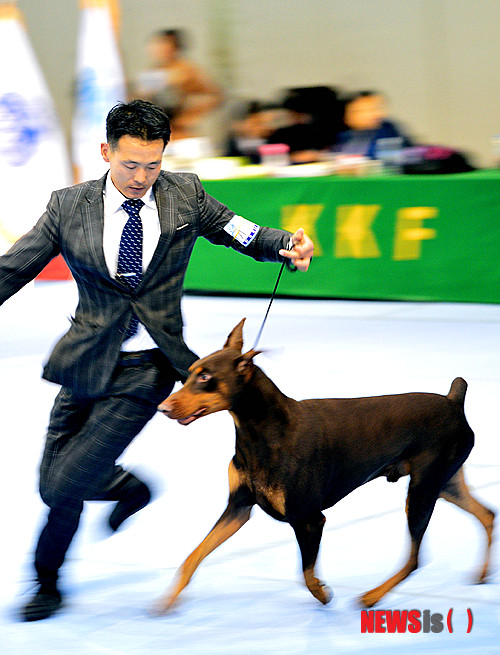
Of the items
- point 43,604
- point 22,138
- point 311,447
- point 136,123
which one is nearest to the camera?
point 136,123

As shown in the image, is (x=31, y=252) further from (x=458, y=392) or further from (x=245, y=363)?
(x=458, y=392)

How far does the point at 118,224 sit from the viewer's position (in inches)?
126

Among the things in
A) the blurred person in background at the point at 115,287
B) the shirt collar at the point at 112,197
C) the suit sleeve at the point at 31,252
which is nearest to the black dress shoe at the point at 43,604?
the blurred person in background at the point at 115,287

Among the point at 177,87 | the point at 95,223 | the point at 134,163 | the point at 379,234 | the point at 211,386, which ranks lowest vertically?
the point at 379,234

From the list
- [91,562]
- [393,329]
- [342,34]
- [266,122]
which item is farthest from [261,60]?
[91,562]

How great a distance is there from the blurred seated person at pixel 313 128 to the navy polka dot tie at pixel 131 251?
705 cm

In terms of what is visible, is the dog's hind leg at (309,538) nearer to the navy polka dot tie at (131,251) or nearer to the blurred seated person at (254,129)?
the navy polka dot tie at (131,251)

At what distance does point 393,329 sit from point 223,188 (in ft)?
8.63

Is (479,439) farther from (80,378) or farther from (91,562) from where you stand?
(80,378)

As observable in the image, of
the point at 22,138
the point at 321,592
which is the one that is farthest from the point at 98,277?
the point at 22,138

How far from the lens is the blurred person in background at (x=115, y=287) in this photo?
3.16 m

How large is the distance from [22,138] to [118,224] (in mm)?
8897

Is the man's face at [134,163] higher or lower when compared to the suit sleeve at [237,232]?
higher

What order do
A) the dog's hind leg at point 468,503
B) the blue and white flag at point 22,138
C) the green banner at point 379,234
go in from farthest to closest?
1. the blue and white flag at point 22,138
2. the green banner at point 379,234
3. the dog's hind leg at point 468,503
